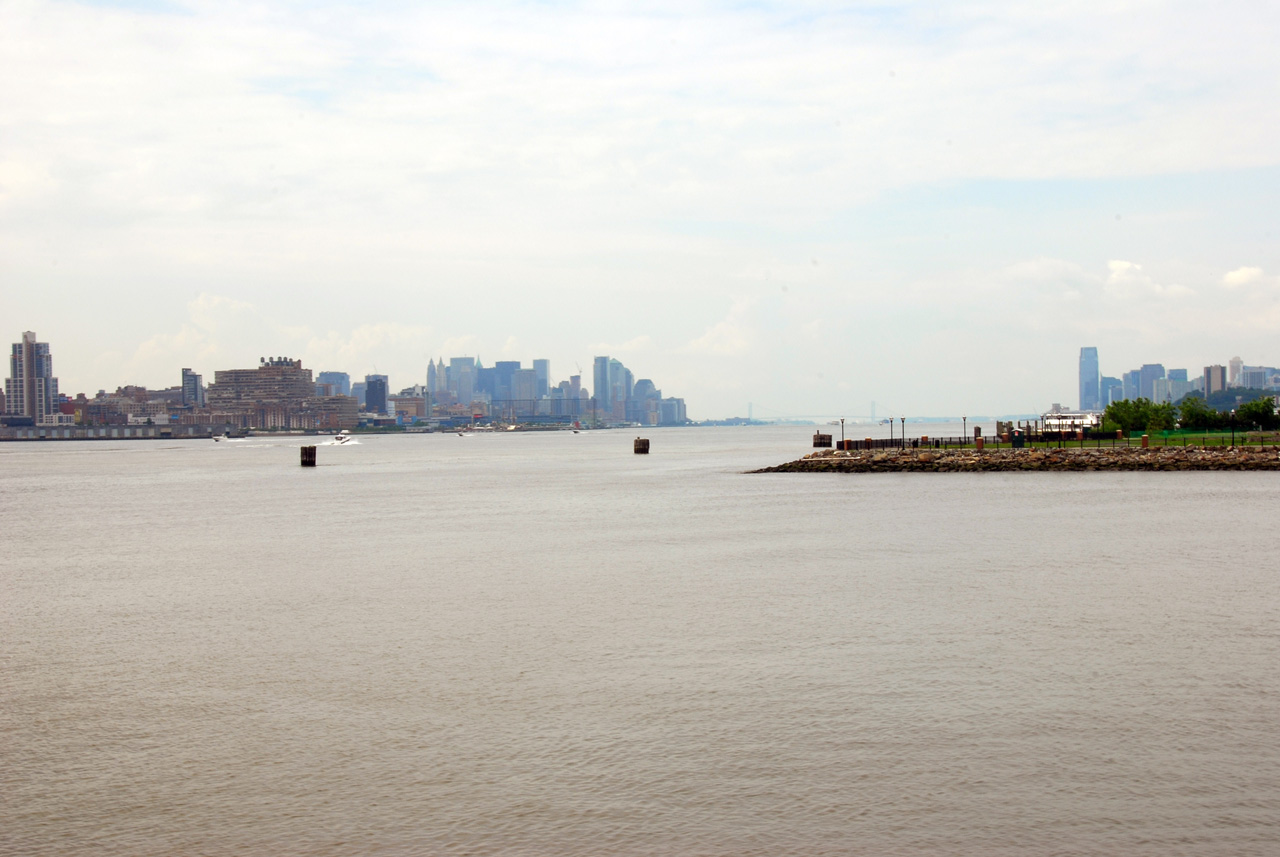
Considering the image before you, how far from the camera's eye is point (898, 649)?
20484 mm

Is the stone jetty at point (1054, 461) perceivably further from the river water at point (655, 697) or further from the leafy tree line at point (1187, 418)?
the river water at point (655, 697)

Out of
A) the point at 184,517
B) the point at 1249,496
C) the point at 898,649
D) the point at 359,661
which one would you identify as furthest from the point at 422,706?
the point at 1249,496

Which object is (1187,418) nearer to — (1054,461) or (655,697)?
(1054,461)

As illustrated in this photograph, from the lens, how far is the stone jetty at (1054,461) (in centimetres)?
7619

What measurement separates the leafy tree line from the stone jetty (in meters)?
30.2

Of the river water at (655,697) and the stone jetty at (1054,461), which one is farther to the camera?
the stone jetty at (1054,461)

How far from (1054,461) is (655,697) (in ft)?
230

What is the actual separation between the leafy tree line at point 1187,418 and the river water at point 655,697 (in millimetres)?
81713

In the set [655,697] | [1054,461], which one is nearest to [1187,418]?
[1054,461]

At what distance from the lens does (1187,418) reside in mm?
121562

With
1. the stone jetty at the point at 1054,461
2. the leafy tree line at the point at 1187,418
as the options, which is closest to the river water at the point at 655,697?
the stone jetty at the point at 1054,461

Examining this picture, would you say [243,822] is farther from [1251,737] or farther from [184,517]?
[184,517]

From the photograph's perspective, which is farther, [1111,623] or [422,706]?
[1111,623]

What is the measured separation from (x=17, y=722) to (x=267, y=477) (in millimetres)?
82280
